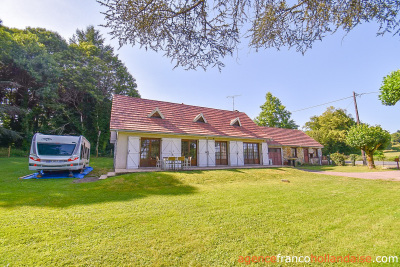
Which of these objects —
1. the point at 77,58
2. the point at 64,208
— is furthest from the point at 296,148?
the point at 77,58

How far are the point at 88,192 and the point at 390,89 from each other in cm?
1673

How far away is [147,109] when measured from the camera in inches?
559

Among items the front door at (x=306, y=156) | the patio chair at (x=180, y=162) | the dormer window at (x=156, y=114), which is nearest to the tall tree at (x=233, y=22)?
the patio chair at (x=180, y=162)

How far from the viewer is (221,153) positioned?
15.2m

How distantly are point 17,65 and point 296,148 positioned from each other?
115 ft

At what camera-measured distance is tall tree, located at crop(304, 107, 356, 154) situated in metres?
28.2

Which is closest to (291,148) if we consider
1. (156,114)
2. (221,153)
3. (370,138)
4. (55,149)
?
(370,138)

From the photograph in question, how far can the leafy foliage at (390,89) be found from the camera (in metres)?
9.96

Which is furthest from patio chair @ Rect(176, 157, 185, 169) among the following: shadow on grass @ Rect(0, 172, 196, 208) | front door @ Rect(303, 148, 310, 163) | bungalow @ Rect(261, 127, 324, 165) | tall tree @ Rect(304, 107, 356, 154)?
tall tree @ Rect(304, 107, 356, 154)

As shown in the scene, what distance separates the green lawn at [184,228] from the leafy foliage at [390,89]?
7.60m

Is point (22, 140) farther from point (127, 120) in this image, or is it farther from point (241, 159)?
point (241, 159)

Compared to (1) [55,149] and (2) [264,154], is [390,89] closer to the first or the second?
(2) [264,154]

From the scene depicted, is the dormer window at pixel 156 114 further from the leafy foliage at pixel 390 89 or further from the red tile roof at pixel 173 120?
the leafy foliage at pixel 390 89

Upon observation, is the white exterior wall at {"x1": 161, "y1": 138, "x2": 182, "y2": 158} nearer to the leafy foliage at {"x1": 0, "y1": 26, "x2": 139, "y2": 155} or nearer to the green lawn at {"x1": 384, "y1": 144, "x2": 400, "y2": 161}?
the leafy foliage at {"x1": 0, "y1": 26, "x2": 139, "y2": 155}
